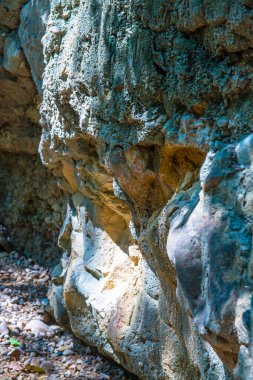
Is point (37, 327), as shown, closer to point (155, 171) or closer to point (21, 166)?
point (21, 166)

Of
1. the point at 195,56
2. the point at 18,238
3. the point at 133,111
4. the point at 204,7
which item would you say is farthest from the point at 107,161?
the point at 18,238

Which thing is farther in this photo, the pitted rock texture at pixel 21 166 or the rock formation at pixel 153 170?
the pitted rock texture at pixel 21 166

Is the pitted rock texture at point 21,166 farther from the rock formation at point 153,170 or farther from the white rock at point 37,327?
the white rock at point 37,327

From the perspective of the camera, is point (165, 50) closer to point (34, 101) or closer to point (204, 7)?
point (204, 7)

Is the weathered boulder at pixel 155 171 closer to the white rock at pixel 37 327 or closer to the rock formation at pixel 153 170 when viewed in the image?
the rock formation at pixel 153 170

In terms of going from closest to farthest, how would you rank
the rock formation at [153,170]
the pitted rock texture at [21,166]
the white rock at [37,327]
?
1. the rock formation at [153,170]
2. the white rock at [37,327]
3. the pitted rock texture at [21,166]

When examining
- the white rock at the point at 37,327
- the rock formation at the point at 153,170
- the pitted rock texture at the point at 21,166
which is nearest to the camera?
the rock formation at the point at 153,170

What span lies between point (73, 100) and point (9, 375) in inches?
50.8

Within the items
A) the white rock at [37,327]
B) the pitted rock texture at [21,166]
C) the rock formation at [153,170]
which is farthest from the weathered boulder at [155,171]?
the pitted rock texture at [21,166]

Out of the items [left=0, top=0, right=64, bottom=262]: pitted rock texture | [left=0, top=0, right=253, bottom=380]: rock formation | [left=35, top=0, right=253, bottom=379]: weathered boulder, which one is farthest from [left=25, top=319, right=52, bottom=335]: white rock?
[left=0, top=0, right=64, bottom=262]: pitted rock texture

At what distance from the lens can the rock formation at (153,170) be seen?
1268mm

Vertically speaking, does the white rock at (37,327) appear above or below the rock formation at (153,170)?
below

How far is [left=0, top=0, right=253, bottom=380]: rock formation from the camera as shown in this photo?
127 cm

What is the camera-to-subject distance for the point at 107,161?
195cm
